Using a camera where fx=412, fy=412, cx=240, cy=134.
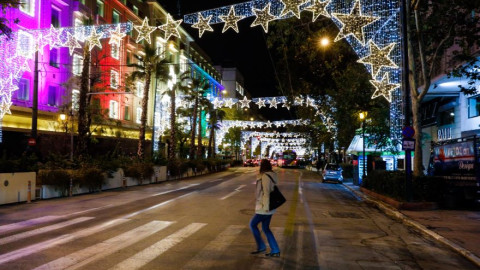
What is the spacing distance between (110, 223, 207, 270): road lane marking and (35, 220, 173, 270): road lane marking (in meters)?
0.56

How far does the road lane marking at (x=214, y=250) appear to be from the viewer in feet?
23.0

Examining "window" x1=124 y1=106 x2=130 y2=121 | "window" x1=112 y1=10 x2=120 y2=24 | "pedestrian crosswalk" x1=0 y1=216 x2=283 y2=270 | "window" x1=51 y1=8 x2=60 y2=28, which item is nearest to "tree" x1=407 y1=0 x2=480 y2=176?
"pedestrian crosswalk" x1=0 y1=216 x2=283 y2=270

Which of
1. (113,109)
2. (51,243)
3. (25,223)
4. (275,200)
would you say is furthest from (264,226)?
(113,109)

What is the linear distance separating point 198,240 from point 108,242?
1.90 meters

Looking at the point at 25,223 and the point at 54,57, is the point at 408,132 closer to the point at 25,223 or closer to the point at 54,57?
the point at 25,223

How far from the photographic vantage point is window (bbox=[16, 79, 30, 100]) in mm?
29953

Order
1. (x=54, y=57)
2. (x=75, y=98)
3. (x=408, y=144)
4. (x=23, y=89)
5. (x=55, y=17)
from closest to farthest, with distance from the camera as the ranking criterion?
1. (x=408, y=144)
2. (x=23, y=89)
3. (x=54, y=57)
4. (x=55, y=17)
5. (x=75, y=98)

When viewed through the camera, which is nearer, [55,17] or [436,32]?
[436,32]

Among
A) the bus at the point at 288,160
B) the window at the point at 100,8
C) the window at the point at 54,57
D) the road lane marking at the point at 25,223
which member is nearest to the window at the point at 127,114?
the window at the point at 100,8

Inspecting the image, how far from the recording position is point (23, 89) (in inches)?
1193

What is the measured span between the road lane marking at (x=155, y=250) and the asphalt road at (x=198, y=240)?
0.02 m

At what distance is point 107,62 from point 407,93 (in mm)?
33341

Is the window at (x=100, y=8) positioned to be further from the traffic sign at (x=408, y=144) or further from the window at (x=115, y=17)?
the traffic sign at (x=408, y=144)

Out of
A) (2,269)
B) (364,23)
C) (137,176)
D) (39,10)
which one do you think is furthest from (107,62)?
(2,269)
